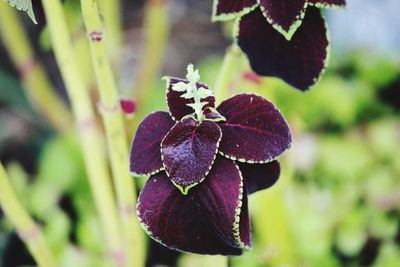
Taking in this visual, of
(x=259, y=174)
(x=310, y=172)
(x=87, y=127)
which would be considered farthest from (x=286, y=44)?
(x=310, y=172)

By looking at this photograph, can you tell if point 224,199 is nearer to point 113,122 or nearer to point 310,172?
point 113,122

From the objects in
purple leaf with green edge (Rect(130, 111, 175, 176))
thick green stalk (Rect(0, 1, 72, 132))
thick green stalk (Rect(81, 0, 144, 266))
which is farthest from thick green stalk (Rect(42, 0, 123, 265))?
thick green stalk (Rect(0, 1, 72, 132))

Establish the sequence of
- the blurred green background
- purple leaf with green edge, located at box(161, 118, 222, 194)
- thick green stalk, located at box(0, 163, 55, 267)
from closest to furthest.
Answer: purple leaf with green edge, located at box(161, 118, 222, 194), thick green stalk, located at box(0, 163, 55, 267), the blurred green background

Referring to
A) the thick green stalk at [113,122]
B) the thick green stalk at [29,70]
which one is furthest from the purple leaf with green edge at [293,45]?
the thick green stalk at [29,70]

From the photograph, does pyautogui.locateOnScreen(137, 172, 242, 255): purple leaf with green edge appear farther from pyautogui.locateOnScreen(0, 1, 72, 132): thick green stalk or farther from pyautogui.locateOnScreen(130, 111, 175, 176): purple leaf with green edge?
pyautogui.locateOnScreen(0, 1, 72, 132): thick green stalk

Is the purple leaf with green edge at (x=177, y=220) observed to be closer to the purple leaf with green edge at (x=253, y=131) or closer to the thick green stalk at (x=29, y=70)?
the purple leaf with green edge at (x=253, y=131)

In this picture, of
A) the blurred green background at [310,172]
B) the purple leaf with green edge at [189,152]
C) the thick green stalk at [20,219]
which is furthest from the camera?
the blurred green background at [310,172]

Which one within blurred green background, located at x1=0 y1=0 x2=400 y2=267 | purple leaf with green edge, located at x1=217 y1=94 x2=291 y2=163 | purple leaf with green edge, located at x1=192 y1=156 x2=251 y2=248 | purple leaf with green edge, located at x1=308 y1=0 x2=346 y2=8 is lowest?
blurred green background, located at x1=0 y1=0 x2=400 y2=267
